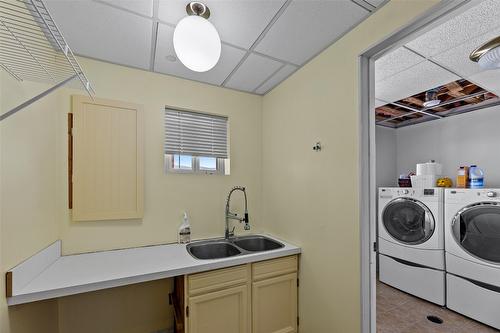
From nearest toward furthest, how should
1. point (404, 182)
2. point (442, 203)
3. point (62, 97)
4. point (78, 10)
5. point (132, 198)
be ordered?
point (78, 10)
point (62, 97)
point (132, 198)
point (442, 203)
point (404, 182)

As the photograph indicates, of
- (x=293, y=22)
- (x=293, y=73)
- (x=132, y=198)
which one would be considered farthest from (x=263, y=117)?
(x=132, y=198)

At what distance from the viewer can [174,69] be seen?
212cm

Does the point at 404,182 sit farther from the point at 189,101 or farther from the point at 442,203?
the point at 189,101

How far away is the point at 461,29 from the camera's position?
1.46 m

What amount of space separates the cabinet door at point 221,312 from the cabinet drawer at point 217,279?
4cm

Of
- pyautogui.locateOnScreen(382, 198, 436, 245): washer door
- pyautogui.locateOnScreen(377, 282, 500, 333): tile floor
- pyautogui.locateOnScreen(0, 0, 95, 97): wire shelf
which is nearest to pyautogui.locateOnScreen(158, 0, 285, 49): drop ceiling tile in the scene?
pyautogui.locateOnScreen(0, 0, 95, 97): wire shelf

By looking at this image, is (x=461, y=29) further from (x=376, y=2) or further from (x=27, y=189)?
(x=27, y=189)

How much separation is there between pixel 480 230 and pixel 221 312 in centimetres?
266

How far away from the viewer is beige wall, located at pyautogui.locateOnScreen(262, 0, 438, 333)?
151 cm

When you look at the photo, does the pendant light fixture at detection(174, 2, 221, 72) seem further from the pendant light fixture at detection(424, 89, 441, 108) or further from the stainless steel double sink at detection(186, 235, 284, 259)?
the pendant light fixture at detection(424, 89, 441, 108)

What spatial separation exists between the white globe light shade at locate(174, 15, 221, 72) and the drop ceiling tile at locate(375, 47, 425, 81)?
4.50 ft

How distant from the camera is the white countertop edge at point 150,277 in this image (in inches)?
48.6

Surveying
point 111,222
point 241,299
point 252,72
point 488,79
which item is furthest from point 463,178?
point 111,222

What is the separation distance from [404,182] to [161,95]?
11.5ft
